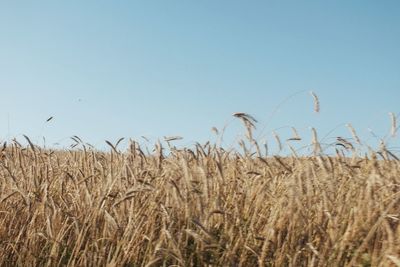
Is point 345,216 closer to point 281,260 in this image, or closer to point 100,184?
point 281,260

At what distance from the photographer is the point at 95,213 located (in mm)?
2945

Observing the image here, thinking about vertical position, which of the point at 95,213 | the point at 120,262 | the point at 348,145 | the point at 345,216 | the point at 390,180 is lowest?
the point at 120,262

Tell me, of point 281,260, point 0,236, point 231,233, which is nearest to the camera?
point 281,260

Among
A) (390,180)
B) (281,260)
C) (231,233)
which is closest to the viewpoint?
(281,260)

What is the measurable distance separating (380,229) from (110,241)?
1739 millimetres

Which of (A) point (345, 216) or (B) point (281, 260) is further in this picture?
(A) point (345, 216)

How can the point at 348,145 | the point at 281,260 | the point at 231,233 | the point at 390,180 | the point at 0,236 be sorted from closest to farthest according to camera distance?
the point at 281,260
the point at 231,233
the point at 0,236
the point at 390,180
the point at 348,145

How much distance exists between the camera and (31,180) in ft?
12.4

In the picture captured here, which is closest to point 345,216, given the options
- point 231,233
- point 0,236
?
point 231,233

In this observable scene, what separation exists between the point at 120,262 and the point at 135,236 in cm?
18

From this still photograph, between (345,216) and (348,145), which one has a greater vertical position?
(348,145)

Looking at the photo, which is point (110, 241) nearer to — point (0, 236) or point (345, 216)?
point (0, 236)

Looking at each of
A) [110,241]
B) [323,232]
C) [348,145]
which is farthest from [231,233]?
[348,145]

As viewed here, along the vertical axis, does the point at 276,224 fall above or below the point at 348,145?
below
